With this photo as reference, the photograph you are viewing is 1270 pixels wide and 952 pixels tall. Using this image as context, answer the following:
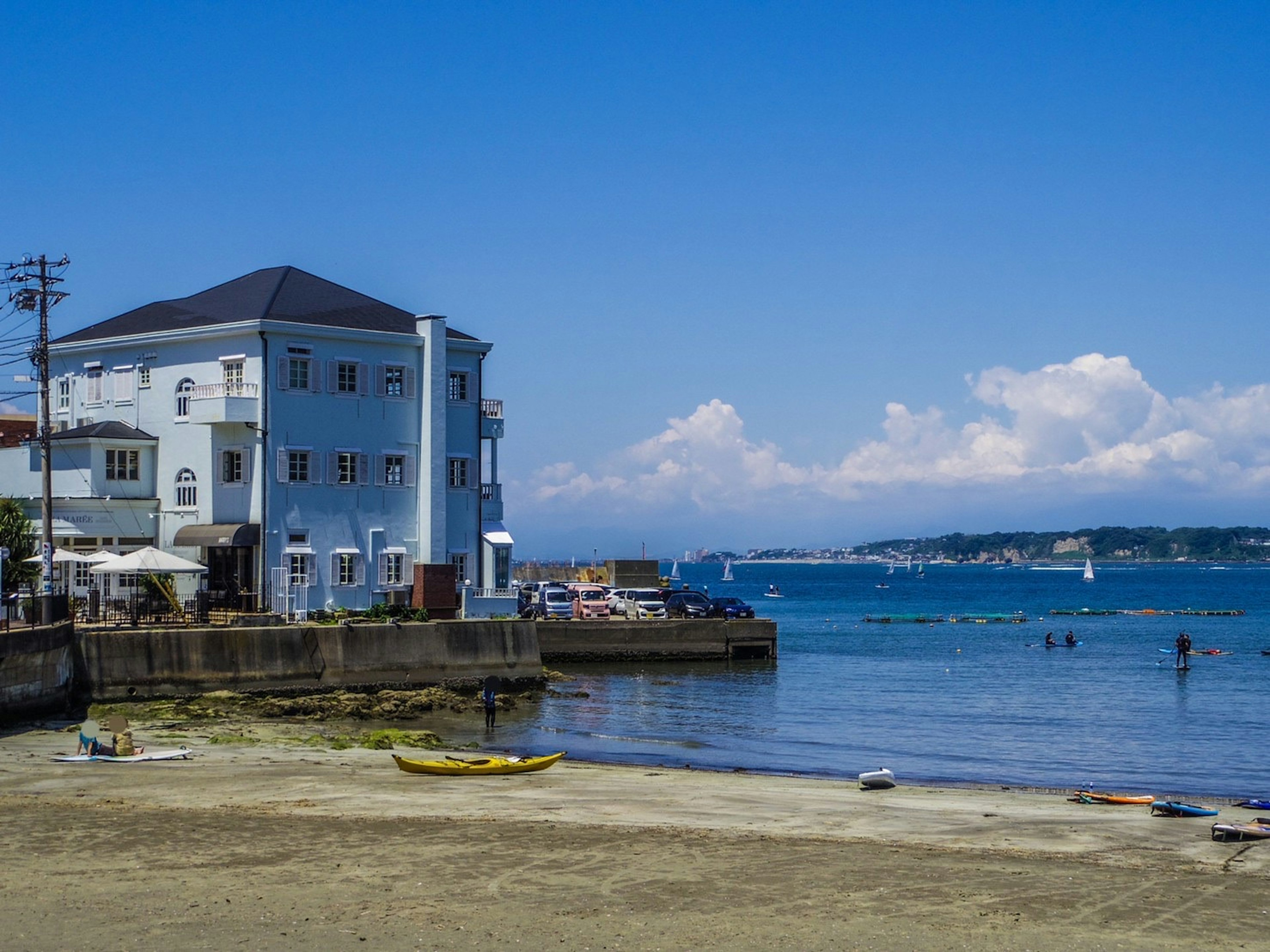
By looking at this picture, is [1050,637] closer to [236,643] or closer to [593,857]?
[236,643]

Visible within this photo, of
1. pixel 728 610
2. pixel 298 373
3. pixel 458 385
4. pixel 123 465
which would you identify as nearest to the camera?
pixel 298 373

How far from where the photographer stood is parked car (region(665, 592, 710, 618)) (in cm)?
6788

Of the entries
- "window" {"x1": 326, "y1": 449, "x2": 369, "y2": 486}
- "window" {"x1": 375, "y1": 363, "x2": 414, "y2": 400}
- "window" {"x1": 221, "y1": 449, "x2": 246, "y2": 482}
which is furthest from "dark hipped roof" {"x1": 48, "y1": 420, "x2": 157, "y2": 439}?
"window" {"x1": 375, "y1": 363, "x2": 414, "y2": 400}

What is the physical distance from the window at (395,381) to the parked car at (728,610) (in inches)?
856

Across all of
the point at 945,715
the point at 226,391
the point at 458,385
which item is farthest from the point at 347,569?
the point at 945,715

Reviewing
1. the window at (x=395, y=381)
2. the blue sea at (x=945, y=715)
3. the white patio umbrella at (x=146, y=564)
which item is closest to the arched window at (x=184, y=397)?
the window at (x=395, y=381)

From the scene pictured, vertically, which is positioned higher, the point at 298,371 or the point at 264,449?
the point at 298,371

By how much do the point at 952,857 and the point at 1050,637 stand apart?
64864 mm

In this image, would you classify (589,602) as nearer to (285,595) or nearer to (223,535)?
(285,595)

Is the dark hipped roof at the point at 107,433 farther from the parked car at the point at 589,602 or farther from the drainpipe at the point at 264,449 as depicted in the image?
the parked car at the point at 589,602

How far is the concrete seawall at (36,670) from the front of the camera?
3472cm

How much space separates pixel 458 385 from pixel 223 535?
11.3m

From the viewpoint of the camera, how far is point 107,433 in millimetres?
51531

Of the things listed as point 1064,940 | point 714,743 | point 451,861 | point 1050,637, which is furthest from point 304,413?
point 1050,637
